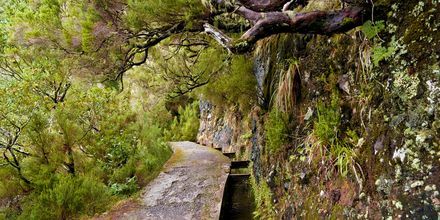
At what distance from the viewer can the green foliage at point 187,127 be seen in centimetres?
1530

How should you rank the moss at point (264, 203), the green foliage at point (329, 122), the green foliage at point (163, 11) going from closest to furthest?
1. the green foliage at point (329, 122)
2. the green foliage at point (163, 11)
3. the moss at point (264, 203)

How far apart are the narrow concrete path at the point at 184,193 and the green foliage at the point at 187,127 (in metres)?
6.43

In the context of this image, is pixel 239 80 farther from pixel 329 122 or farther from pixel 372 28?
pixel 372 28

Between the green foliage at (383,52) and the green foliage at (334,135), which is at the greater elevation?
the green foliage at (383,52)

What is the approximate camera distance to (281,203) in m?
4.18

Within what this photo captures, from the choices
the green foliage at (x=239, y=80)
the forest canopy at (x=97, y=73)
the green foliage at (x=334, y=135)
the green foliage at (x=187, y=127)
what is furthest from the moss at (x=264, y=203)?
the green foliage at (x=187, y=127)

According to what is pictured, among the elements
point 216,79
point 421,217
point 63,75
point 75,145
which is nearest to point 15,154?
point 75,145

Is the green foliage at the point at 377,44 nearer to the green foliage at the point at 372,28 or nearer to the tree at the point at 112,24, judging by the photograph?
the green foliage at the point at 372,28

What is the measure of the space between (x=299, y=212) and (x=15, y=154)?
5.12 m

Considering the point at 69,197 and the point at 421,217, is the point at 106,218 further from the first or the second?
the point at 421,217

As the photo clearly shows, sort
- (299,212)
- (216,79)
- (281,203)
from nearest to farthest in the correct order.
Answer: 1. (299,212)
2. (281,203)
3. (216,79)

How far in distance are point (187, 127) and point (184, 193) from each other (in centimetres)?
911

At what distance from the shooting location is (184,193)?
6273 mm

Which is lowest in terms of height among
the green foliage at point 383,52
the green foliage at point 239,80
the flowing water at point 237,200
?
the flowing water at point 237,200
